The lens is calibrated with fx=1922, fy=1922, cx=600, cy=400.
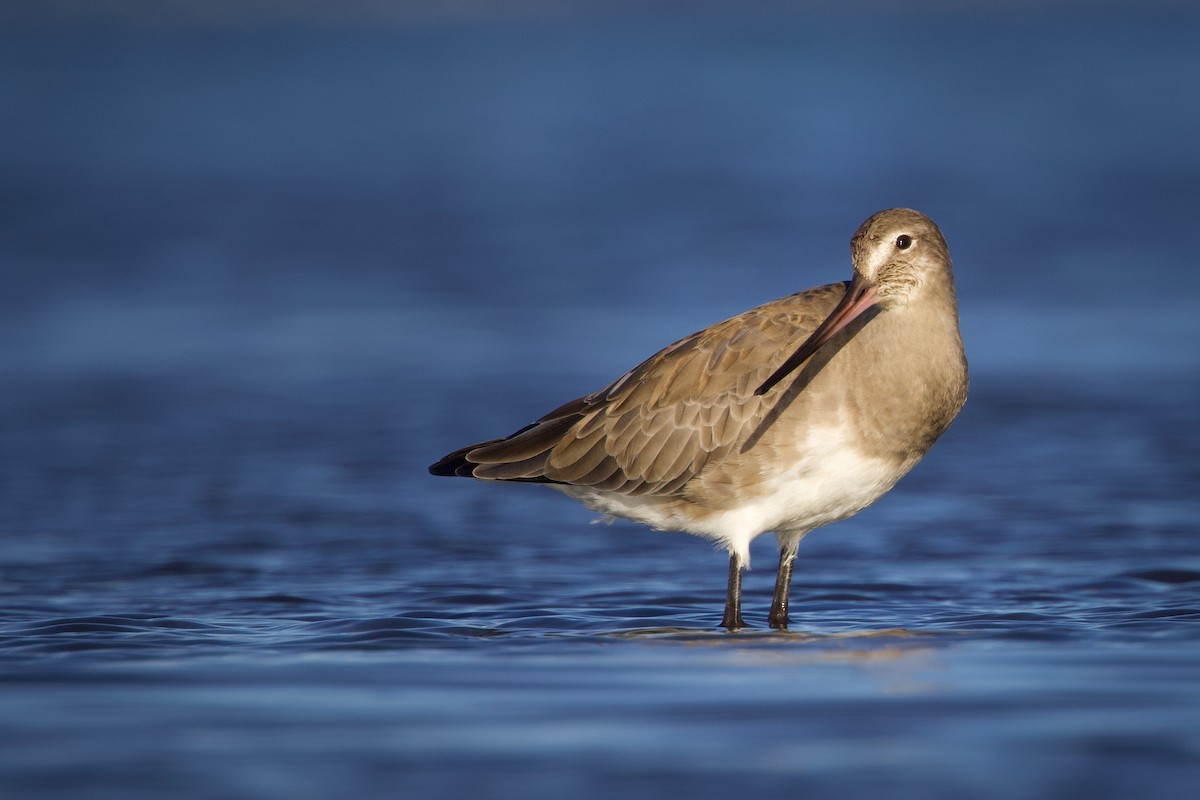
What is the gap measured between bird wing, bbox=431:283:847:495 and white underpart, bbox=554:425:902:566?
0.68 feet

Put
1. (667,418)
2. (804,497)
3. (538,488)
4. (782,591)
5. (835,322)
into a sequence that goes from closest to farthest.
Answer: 1. (835,322)
2. (804,497)
3. (782,591)
4. (667,418)
5. (538,488)

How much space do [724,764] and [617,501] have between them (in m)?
3.07

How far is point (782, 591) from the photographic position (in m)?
8.09

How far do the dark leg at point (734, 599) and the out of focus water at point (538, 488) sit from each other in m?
0.23

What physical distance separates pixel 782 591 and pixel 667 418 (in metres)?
0.89

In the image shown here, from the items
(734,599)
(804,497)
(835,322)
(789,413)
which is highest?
(835,322)

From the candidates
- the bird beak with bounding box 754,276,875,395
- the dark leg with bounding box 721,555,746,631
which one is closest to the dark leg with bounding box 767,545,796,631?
the dark leg with bounding box 721,555,746,631

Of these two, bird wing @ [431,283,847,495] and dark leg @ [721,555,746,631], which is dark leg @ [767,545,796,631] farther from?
bird wing @ [431,283,847,495]

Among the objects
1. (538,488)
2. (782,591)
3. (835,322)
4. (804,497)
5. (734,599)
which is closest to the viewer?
(835,322)

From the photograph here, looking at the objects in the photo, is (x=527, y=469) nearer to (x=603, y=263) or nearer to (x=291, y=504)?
(x=291, y=504)

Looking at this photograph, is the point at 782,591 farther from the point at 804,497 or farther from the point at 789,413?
the point at 789,413

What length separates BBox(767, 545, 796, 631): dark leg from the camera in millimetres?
7996

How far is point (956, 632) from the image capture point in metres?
7.42

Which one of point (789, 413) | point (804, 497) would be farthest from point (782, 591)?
point (789, 413)
